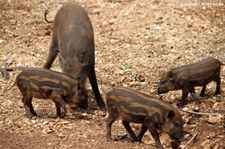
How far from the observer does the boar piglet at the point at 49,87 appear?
28.1 feet

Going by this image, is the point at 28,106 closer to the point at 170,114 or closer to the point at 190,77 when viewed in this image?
the point at 170,114

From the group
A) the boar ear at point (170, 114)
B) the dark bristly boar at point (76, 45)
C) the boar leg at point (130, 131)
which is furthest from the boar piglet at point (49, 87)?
the boar ear at point (170, 114)

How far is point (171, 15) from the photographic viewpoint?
12.8 metres

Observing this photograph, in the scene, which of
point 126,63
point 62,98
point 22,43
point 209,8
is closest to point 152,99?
point 62,98

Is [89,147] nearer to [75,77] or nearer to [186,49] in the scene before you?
[75,77]

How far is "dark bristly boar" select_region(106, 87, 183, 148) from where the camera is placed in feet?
24.5

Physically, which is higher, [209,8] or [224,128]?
[209,8]

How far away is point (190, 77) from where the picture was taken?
9328 mm

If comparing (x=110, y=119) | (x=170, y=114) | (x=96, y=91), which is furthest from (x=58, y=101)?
→ (x=170, y=114)

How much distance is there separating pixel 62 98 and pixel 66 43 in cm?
121

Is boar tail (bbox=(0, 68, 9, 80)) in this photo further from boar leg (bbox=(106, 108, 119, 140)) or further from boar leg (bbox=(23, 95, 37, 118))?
boar leg (bbox=(106, 108, 119, 140))

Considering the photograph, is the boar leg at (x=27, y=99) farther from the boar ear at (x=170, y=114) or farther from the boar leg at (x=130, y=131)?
the boar ear at (x=170, y=114)

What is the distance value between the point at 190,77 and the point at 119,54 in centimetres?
250

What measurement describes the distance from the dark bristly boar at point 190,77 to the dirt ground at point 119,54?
0.94 ft
